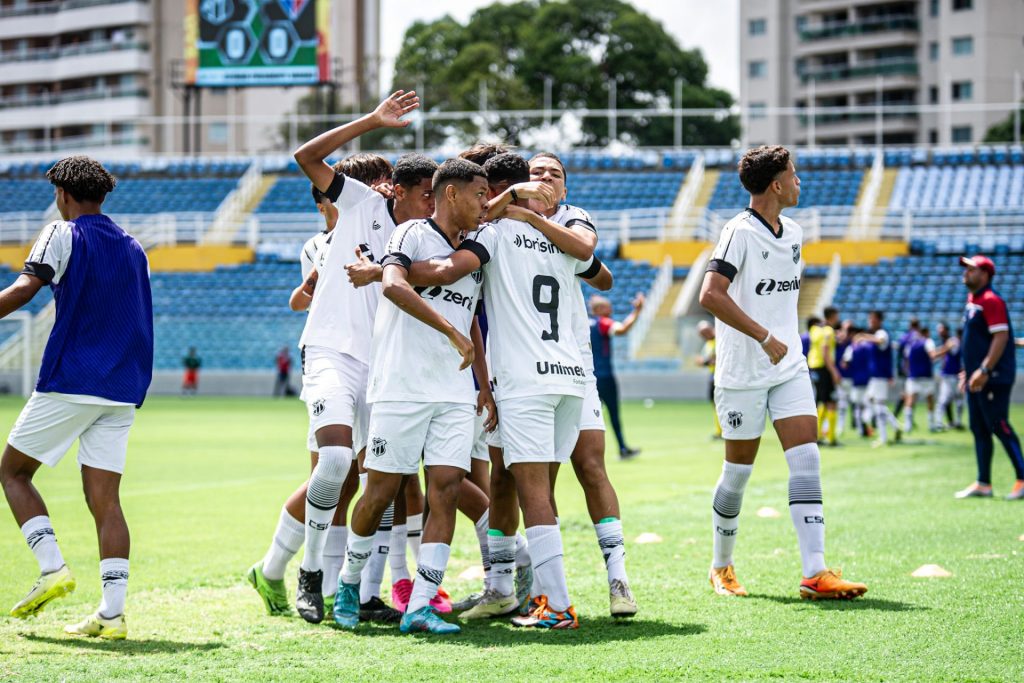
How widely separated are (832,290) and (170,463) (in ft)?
81.9

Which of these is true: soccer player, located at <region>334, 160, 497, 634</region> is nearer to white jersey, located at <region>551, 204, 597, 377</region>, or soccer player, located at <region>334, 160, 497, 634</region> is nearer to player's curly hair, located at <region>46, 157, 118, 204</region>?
white jersey, located at <region>551, 204, 597, 377</region>

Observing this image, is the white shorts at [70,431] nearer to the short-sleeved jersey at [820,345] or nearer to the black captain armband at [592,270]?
the black captain armband at [592,270]

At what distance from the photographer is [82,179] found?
6289mm

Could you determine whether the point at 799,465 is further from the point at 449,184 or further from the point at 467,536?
the point at 467,536

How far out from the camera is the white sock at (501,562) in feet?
22.0

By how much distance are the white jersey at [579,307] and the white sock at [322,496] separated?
1.32 metres

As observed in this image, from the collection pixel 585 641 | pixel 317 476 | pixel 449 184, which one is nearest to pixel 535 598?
pixel 585 641

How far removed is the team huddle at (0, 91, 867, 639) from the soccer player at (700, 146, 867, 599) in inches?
1.2

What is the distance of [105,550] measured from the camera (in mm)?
6156

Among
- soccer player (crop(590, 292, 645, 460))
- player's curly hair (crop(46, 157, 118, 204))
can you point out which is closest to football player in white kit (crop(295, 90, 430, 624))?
player's curly hair (crop(46, 157, 118, 204))

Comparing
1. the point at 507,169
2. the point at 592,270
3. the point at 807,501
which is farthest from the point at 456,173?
the point at 807,501

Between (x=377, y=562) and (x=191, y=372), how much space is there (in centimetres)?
3176

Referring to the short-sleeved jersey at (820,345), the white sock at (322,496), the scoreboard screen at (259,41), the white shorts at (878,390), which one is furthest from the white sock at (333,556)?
the scoreboard screen at (259,41)

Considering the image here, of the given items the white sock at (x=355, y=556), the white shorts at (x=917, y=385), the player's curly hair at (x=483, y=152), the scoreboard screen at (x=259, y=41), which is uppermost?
the scoreboard screen at (x=259, y=41)
